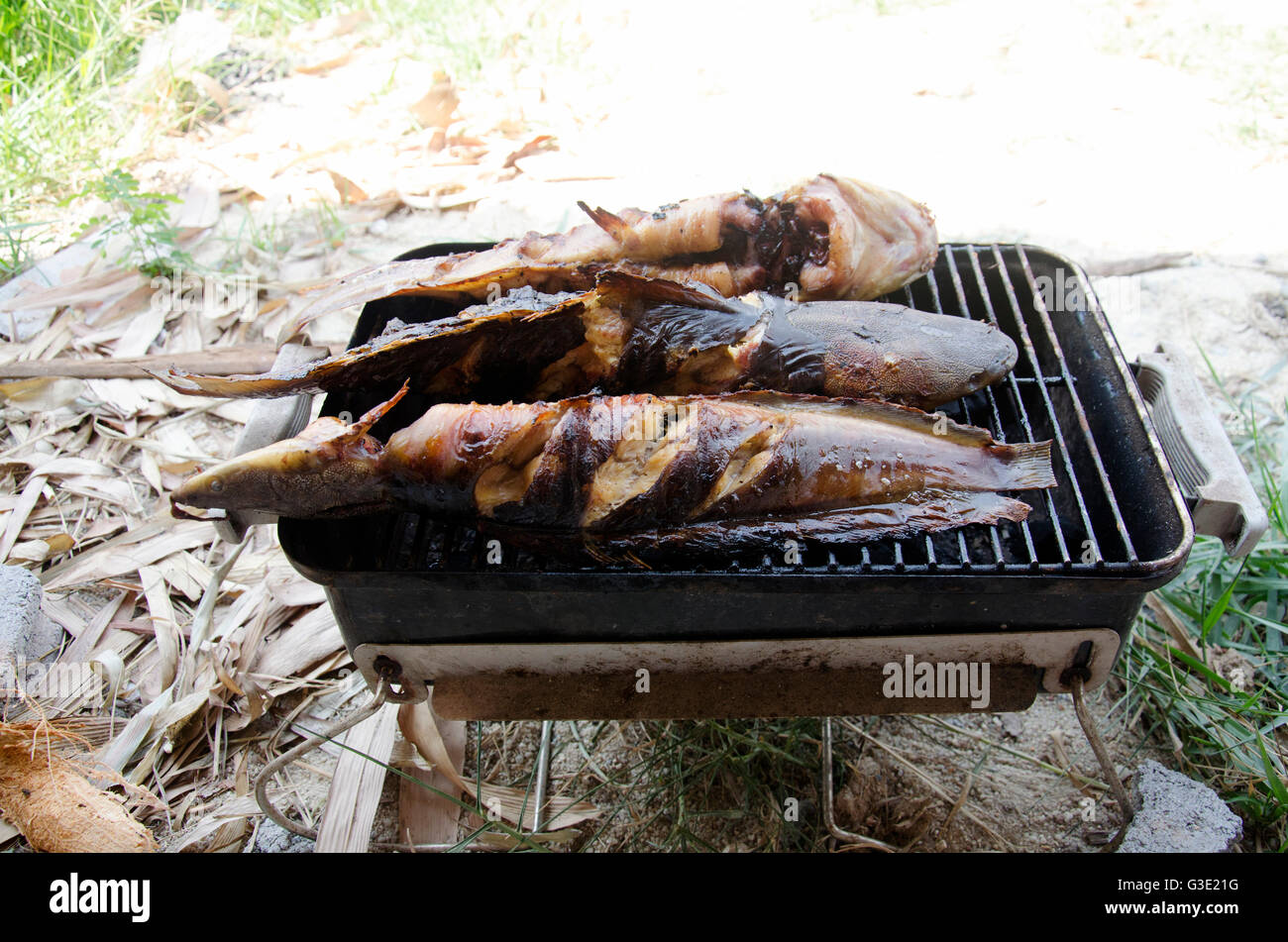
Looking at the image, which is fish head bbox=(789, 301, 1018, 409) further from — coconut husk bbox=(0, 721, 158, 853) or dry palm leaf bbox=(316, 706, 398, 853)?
coconut husk bbox=(0, 721, 158, 853)

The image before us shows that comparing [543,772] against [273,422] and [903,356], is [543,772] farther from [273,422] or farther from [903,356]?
[903,356]

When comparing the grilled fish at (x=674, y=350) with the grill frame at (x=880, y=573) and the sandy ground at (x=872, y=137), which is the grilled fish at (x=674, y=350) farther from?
the sandy ground at (x=872, y=137)

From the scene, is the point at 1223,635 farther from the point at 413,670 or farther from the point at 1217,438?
the point at 413,670

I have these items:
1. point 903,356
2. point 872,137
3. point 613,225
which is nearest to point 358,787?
point 613,225

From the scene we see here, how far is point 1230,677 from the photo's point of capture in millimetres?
3764

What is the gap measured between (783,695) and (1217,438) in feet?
5.92

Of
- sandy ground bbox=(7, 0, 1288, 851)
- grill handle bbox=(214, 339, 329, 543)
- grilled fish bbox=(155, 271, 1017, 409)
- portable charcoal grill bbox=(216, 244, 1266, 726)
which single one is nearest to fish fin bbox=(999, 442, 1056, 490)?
portable charcoal grill bbox=(216, 244, 1266, 726)

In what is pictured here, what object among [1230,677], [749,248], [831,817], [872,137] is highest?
[749,248]

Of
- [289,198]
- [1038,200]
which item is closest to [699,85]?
[1038,200]

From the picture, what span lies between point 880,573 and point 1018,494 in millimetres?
817

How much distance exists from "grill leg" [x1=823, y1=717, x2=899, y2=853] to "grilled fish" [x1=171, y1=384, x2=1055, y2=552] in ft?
3.90

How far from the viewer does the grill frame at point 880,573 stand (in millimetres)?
2479

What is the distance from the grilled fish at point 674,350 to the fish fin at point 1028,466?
342 mm

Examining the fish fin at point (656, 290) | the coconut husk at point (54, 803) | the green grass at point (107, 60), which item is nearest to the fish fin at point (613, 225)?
the fish fin at point (656, 290)
